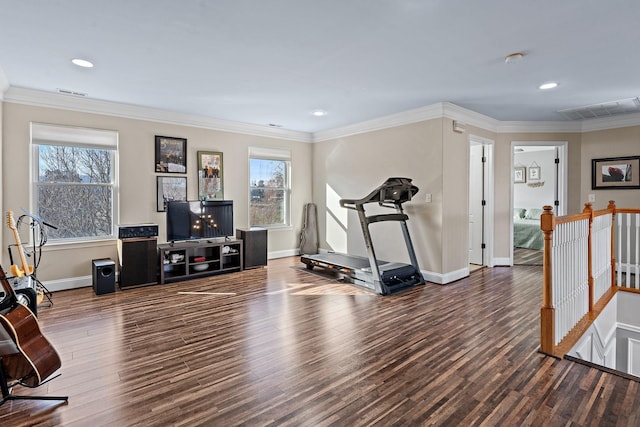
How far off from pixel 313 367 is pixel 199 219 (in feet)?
11.6

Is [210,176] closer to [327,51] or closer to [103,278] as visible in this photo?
[103,278]

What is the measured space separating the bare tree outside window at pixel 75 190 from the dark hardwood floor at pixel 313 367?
103cm

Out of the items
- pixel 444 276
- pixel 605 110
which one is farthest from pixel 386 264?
pixel 605 110

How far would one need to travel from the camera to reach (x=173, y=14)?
94.7 inches

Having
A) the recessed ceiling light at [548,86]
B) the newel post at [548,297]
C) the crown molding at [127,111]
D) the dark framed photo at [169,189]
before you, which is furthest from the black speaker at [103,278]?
the recessed ceiling light at [548,86]

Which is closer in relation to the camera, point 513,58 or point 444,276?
point 513,58

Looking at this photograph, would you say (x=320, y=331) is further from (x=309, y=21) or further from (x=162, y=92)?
(x=162, y=92)

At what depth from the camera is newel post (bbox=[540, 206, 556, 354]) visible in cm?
261

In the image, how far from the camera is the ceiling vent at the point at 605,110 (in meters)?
4.60

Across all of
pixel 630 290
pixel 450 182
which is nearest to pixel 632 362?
pixel 630 290

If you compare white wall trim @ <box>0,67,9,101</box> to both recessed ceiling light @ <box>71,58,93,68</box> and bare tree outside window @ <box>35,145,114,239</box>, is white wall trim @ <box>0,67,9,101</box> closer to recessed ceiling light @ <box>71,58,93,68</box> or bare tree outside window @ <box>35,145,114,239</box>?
bare tree outside window @ <box>35,145,114,239</box>

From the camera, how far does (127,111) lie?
488cm

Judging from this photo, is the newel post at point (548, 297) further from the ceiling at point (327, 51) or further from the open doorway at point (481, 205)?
the open doorway at point (481, 205)

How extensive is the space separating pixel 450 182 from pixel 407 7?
3.01m
